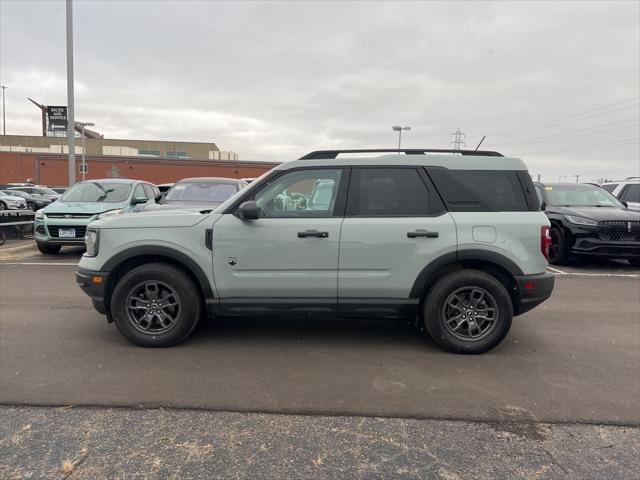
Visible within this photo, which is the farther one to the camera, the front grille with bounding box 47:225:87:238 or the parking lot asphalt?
the front grille with bounding box 47:225:87:238

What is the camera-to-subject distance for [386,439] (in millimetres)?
2930

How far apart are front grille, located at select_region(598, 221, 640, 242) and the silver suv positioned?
5299 millimetres

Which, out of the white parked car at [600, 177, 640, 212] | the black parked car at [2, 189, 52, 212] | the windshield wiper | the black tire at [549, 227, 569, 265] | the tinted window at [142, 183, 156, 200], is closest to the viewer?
the black tire at [549, 227, 569, 265]

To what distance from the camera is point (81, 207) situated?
9727 millimetres

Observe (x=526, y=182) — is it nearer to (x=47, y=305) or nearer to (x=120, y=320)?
(x=120, y=320)

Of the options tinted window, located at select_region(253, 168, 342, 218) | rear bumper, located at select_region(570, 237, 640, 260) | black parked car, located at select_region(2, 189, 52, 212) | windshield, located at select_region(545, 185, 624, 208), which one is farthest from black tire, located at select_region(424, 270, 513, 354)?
black parked car, located at select_region(2, 189, 52, 212)

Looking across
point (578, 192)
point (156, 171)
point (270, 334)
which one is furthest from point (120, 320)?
point (156, 171)

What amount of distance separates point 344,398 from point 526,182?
2635 millimetres

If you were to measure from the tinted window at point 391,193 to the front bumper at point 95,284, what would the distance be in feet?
8.20

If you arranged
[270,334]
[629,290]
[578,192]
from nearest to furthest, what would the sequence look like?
[270,334] < [629,290] < [578,192]

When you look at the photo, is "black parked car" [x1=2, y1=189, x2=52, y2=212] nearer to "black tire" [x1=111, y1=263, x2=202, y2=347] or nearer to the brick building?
the brick building

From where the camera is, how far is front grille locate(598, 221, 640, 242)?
8580mm

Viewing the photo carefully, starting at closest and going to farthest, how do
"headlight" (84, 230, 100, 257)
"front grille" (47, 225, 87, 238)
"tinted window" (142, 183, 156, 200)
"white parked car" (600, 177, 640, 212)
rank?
"headlight" (84, 230, 100, 257), "front grille" (47, 225, 87, 238), "tinted window" (142, 183, 156, 200), "white parked car" (600, 177, 640, 212)

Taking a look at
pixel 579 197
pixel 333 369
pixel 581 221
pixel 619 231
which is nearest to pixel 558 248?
pixel 581 221
